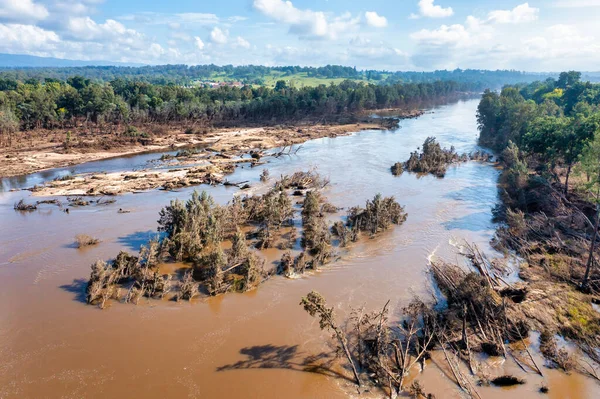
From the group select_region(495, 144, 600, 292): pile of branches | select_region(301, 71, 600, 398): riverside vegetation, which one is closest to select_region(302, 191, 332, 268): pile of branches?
select_region(301, 71, 600, 398): riverside vegetation

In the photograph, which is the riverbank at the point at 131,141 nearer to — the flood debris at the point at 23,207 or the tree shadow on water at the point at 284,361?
the flood debris at the point at 23,207

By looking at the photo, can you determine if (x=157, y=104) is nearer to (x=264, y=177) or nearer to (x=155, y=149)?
(x=155, y=149)

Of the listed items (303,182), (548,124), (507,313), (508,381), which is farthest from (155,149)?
(508,381)

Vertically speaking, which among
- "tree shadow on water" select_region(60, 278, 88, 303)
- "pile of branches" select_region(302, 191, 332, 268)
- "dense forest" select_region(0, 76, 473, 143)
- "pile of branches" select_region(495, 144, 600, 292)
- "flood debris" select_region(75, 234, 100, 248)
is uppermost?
"dense forest" select_region(0, 76, 473, 143)

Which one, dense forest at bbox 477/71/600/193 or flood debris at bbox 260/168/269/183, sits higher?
dense forest at bbox 477/71/600/193

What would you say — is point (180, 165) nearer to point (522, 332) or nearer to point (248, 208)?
point (248, 208)

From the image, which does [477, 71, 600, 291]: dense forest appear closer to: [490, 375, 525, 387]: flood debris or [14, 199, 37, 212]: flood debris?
[490, 375, 525, 387]: flood debris
